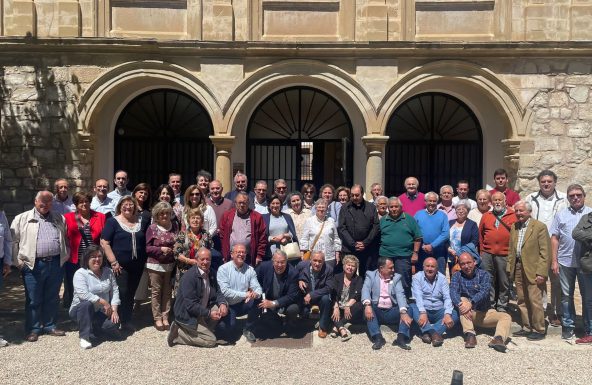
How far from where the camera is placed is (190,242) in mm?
6215

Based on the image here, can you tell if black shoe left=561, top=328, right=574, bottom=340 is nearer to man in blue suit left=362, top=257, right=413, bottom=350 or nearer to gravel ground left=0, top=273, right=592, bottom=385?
gravel ground left=0, top=273, right=592, bottom=385

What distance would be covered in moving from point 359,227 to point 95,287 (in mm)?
3041

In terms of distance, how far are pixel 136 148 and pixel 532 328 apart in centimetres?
797

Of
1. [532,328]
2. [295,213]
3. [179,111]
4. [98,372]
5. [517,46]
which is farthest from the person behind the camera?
[179,111]

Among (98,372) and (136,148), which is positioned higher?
(136,148)

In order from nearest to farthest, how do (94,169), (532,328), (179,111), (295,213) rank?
(532,328) < (295,213) < (94,169) < (179,111)

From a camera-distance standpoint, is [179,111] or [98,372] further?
[179,111]

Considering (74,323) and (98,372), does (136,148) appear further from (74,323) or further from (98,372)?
(98,372)

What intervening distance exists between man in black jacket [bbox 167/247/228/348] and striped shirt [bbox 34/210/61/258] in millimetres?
1463

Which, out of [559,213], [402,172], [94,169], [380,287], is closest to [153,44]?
[94,169]

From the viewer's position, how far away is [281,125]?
11.2 meters

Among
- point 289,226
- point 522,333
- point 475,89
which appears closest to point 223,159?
point 289,226

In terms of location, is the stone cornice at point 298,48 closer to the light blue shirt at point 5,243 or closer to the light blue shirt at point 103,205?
the light blue shirt at point 103,205

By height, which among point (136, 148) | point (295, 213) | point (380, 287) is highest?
point (136, 148)
